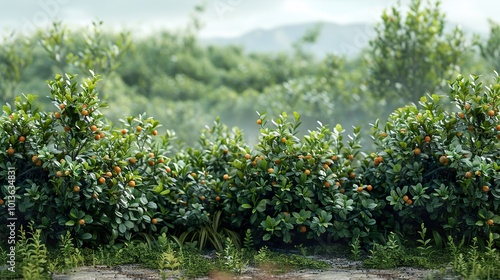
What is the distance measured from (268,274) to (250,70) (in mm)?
18240

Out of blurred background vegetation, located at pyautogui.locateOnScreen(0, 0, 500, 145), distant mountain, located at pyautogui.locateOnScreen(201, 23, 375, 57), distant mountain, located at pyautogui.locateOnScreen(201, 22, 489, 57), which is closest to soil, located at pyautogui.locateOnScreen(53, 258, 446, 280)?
blurred background vegetation, located at pyautogui.locateOnScreen(0, 0, 500, 145)

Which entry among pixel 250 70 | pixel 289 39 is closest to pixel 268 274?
pixel 250 70

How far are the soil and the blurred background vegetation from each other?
2529mm

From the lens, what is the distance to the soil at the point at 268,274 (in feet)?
16.2

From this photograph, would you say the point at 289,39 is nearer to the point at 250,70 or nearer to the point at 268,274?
the point at 250,70

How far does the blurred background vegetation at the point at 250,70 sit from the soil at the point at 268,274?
253 centimetres

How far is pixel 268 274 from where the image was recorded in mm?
5086

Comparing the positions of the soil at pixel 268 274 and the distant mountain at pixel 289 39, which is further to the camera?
A: the distant mountain at pixel 289 39

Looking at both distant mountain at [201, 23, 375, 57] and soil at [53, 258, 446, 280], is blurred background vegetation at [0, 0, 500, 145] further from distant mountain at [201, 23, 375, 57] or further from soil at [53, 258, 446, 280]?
soil at [53, 258, 446, 280]

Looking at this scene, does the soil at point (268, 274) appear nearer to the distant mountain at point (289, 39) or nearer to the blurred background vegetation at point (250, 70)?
the blurred background vegetation at point (250, 70)

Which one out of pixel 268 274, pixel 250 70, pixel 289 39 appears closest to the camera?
pixel 268 274

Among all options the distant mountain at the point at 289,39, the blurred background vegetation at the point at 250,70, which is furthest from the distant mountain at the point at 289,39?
the blurred background vegetation at the point at 250,70

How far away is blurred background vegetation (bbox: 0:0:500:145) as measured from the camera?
33.3 feet

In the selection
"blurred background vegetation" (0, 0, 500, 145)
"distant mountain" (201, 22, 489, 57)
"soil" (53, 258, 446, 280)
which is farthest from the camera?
"distant mountain" (201, 22, 489, 57)
